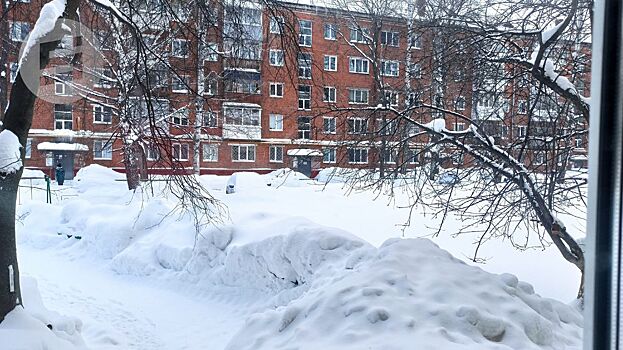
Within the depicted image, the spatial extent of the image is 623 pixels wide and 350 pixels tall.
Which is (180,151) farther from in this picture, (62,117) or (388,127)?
(388,127)

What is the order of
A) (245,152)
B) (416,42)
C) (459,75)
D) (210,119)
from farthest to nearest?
(245,152), (210,119), (416,42), (459,75)

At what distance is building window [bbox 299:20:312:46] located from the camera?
9.09ft

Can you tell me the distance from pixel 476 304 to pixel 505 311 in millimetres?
104

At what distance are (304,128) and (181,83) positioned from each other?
78 cm

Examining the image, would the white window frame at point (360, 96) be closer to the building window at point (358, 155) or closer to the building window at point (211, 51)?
→ the building window at point (358, 155)

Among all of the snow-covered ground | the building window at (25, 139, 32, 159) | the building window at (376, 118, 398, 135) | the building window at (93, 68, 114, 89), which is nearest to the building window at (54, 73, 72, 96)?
the building window at (93, 68, 114, 89)

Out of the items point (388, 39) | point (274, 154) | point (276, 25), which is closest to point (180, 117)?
point (274, 154)

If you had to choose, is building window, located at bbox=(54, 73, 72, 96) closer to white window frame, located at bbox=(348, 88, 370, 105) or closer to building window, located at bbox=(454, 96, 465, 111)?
white window frame, located at bbox=(348, 88, 370, 105)

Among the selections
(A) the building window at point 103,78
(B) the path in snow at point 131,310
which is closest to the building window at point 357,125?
(B) the path in snow at point 131,310

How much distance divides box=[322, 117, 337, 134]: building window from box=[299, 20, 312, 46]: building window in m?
0.44

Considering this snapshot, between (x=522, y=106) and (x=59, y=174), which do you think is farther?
(x=59, y=174)

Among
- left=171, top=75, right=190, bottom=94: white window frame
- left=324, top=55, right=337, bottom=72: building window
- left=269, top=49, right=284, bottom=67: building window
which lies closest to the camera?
left=171, top=75, right=190, bottom=94: white window frame

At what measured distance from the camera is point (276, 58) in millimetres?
2754

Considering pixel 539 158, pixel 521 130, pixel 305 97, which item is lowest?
pixel 539 158
